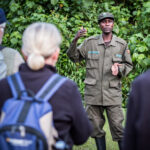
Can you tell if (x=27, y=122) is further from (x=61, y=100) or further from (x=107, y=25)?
(x=107, y=25)

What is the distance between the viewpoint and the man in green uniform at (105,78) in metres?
5.00

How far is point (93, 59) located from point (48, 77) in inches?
111

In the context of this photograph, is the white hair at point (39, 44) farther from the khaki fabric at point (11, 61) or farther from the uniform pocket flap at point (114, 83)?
the uniform pocket flap at point (114, 83)

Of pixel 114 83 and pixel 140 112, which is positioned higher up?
pixel 140 112

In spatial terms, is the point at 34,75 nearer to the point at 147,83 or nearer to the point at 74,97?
the point at 74,97

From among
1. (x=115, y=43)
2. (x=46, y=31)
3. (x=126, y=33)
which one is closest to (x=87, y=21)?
(x=126, y=33)

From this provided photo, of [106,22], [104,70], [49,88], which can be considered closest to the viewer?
[49,88]

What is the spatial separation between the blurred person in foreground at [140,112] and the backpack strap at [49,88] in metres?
0.49

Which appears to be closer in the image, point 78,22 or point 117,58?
point 117,58

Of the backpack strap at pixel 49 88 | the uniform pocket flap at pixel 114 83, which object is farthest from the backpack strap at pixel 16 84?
the uniform pocket flap at pixel 114 83

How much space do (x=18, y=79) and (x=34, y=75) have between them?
113mm

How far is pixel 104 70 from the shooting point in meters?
5.00

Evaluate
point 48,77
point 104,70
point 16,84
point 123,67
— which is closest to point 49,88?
point 48,77

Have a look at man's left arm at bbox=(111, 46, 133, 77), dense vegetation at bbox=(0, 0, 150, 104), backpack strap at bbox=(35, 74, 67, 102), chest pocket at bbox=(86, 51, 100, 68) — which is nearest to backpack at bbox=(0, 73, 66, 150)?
backpack strap at bbox=(35, 74, 67, 102)
